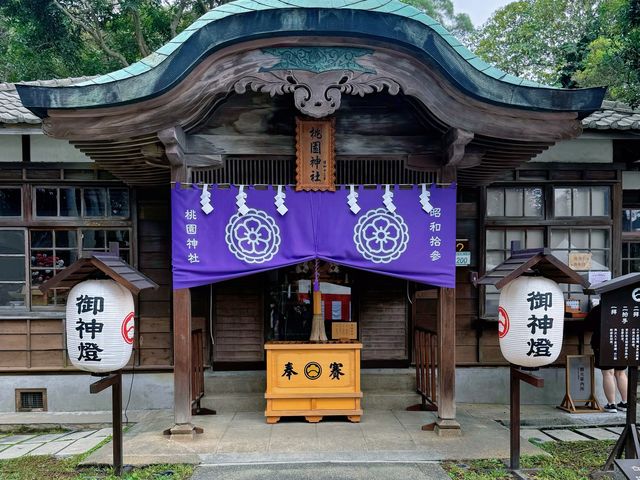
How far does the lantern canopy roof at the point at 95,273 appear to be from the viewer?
4.84 m

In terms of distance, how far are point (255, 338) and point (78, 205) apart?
156 inches

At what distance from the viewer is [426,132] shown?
248 inches

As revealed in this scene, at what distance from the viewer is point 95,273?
5.22 m

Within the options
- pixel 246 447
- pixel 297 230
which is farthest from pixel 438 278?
→ pixel 246 447

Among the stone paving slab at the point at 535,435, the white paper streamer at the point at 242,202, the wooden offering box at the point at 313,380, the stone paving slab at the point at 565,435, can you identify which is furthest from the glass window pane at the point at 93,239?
the stone paving slab at the point at 565,435

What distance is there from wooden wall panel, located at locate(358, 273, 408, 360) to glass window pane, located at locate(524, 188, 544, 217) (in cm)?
274

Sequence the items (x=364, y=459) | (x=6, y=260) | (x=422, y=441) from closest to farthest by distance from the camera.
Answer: (x=364, y=459) → (x=422, y=441) → (x=6, y=260)

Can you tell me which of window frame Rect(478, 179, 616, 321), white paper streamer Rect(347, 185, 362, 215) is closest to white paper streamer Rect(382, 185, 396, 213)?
white paper streamer Rect(347, 185, 362, 215)

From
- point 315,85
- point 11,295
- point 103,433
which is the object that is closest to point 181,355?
point 103,433

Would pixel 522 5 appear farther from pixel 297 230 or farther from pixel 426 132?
pixel 297 230

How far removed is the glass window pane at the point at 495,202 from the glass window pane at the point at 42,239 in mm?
7973

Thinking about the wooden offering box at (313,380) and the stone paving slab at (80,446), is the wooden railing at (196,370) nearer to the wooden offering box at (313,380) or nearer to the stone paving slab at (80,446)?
the wooden offering box at (313,380)

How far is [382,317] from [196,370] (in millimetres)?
3345

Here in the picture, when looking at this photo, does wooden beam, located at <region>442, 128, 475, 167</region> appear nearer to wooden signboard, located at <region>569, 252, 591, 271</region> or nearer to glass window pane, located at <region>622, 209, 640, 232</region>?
wooden signboard, located at <region>569, 252, 591, 271</region>
